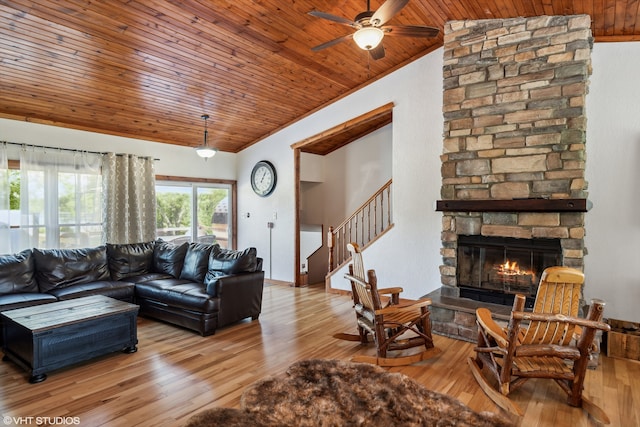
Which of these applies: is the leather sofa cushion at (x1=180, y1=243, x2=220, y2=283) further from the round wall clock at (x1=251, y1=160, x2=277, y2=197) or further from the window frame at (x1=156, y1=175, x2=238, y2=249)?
the round wall clock at (x1=251, y1=160, x2=277, y2=197)

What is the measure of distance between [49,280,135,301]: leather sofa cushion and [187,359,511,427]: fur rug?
283 centimetres

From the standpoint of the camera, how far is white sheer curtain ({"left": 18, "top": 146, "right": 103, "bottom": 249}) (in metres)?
5.07

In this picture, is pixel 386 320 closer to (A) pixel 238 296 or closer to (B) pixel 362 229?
(A) pixel 238 296

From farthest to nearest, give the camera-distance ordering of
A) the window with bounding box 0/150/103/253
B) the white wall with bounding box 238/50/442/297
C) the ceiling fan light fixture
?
the white wall with bounding box 238/50/442/297, the window with bounding box 0/150/103/253, the ceiling fan light fixture

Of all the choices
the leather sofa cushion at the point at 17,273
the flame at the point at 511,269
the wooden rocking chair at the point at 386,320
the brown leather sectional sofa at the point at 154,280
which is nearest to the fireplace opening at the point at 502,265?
the flame at the point at 511,269

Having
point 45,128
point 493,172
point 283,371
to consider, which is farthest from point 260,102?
point 283,371

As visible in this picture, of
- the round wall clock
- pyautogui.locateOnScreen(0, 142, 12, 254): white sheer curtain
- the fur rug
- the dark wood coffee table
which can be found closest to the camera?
the fur rug

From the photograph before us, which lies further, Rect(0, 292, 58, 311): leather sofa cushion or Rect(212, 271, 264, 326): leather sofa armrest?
Rect(212, 271, 264, 326): leather sofa armrest

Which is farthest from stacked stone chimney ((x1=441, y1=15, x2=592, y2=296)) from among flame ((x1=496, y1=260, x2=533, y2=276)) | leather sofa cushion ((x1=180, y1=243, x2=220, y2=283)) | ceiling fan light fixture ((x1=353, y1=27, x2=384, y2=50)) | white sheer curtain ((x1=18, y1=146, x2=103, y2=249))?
white sheer curtain ((x1=18, y1=146, x2=103, y2=249))

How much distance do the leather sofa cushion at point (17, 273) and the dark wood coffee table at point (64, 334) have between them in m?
1.05

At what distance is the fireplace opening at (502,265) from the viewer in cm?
414

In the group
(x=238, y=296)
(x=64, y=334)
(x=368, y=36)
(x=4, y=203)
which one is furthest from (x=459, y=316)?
(x=4, y=203)

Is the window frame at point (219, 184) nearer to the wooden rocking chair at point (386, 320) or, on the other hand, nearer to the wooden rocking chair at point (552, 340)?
the wooden rocking chair at point (386, 320)

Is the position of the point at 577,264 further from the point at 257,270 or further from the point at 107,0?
the point at 107,0
